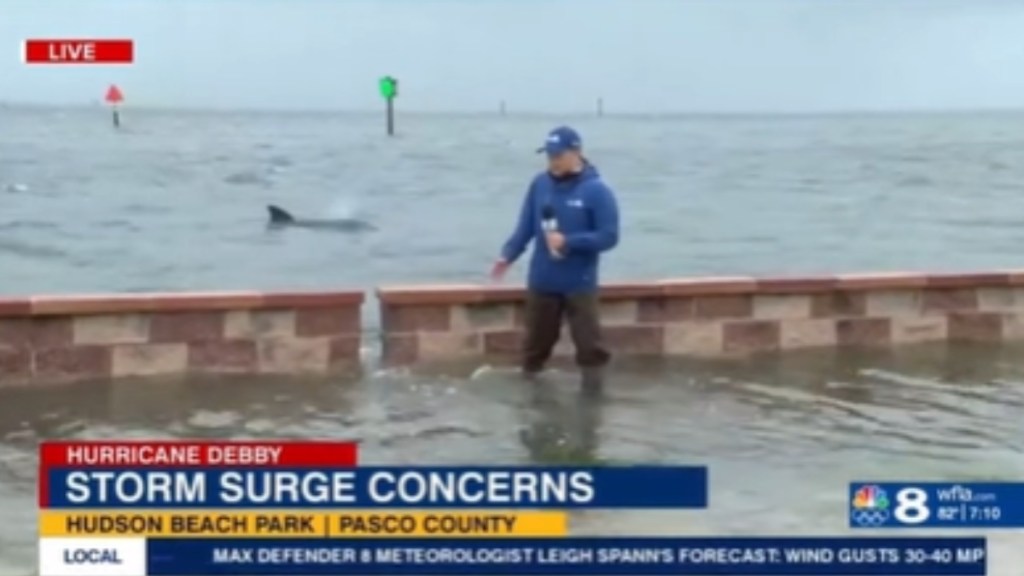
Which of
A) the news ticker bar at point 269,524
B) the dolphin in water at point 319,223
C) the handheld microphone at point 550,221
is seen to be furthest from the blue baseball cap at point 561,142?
the dolphin in water at point 319,223

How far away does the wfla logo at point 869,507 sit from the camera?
6.82 m

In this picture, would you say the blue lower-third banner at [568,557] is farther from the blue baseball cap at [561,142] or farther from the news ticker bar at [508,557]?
the blue baseball cap at [561,142]

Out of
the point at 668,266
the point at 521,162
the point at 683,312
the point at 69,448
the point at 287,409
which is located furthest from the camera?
the point at 521,162

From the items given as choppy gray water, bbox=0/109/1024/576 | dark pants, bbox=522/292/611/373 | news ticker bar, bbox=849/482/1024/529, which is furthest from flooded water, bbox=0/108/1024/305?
news ticker bar, bbox=849/482/1024/529

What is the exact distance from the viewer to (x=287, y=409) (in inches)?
370

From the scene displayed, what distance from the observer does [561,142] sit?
9625 mm

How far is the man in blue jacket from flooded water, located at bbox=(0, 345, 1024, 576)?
0.92 feet

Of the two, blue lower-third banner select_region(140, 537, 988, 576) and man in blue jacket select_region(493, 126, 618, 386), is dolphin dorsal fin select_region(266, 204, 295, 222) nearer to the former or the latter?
man in blue jacket select_region(493, 126, 618, 386)

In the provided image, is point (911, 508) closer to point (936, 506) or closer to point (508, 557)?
point (936, 506)

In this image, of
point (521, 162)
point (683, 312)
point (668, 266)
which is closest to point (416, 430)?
point (683, 312)

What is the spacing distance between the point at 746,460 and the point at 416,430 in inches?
74.1

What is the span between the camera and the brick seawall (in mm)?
10016

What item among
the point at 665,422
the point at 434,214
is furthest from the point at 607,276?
the point at 434,214

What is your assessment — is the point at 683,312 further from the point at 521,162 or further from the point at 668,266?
the point at 521,162
